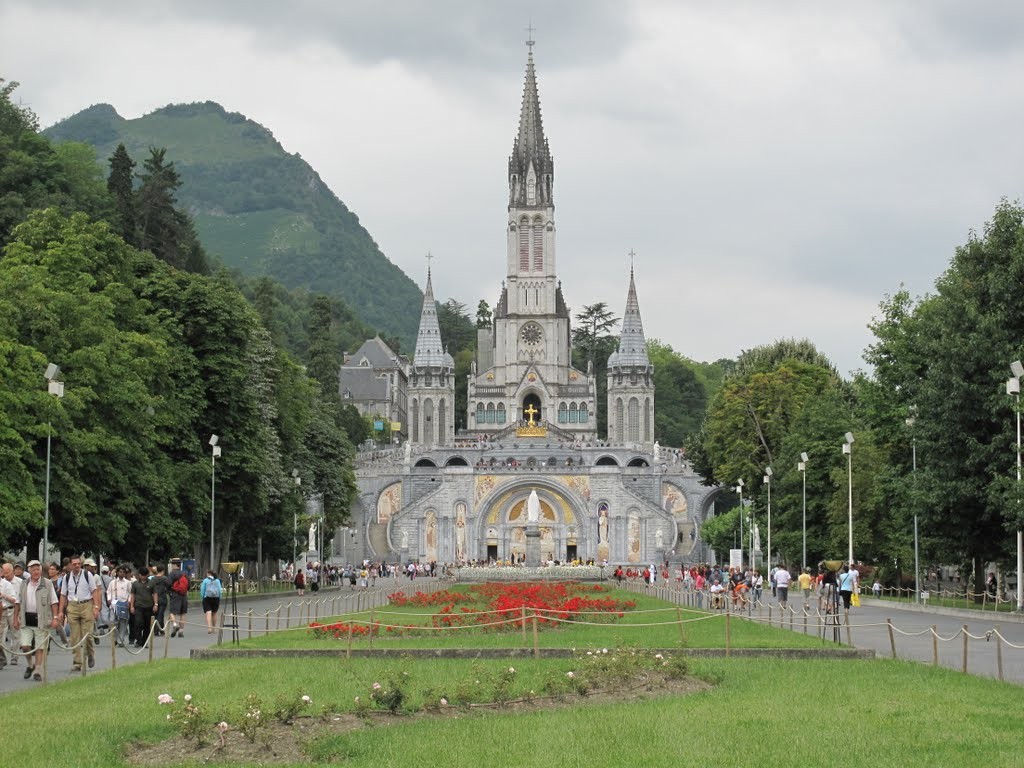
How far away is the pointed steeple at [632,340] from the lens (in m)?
138

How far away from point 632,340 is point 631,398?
5.93 meters

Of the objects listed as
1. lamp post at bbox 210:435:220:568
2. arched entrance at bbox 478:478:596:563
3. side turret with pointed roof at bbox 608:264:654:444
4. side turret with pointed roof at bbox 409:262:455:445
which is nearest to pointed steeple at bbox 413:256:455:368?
side turret with pointed roof at bbox 409:262:455:445

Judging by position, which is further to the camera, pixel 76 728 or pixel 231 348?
pixel 231 348

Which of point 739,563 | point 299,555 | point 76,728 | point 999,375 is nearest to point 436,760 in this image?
point 76,728

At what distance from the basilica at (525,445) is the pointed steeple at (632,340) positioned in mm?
153

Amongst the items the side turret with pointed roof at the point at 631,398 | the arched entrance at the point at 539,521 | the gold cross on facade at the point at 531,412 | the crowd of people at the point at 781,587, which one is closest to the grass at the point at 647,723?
the crowd of people at the point at 781,587

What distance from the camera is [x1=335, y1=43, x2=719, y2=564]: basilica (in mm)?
108375

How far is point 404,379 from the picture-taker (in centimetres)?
17450

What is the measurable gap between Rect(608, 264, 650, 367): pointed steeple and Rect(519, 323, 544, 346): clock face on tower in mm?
8564

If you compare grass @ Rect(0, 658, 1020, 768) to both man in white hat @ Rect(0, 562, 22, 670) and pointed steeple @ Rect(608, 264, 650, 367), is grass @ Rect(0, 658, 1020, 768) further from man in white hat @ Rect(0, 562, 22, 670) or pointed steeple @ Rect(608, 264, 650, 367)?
pointed steeple @ Rect(608, 264, 650, 367)

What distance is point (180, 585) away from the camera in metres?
30.2

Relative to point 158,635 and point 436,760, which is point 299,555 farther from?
point 436,760

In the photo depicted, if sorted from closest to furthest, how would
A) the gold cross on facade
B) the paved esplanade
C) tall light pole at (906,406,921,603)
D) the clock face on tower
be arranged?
the paved esplanade → tall light pole at (906,406,921,603) → the gold cross on facade → the clock face on tower

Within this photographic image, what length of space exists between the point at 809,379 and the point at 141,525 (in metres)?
45.7
